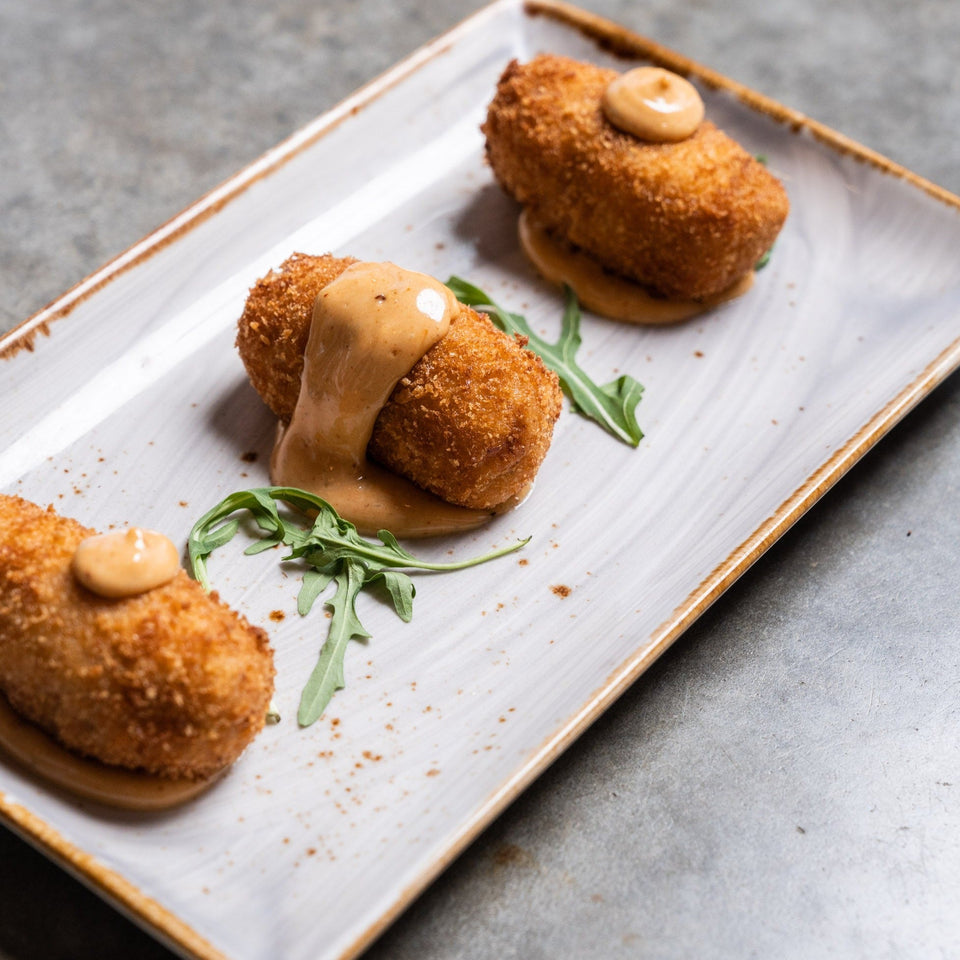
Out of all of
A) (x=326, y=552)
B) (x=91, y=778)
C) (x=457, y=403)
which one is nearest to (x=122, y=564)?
(x=91, y=778)

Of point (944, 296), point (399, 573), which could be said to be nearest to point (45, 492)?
point (399, 573)

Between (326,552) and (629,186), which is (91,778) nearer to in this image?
(326,552)

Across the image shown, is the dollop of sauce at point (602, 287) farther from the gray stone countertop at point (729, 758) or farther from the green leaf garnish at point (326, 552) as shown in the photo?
the green leaf garnish at point (326, 552)

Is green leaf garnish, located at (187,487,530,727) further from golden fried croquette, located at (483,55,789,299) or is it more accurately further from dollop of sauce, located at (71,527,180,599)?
golden fried croquette, located at (483,55,789,299)

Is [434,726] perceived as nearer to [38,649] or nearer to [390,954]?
[390,954]

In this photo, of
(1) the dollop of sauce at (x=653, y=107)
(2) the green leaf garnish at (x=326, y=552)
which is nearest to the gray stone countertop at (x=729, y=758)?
(2) the green leaf garnish at (x=326, y=552)

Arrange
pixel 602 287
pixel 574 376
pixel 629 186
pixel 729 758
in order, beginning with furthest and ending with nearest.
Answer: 1. pixel 602 287
2. pixel 629 186
3. pixel 574 376
4. pixel 729 758
